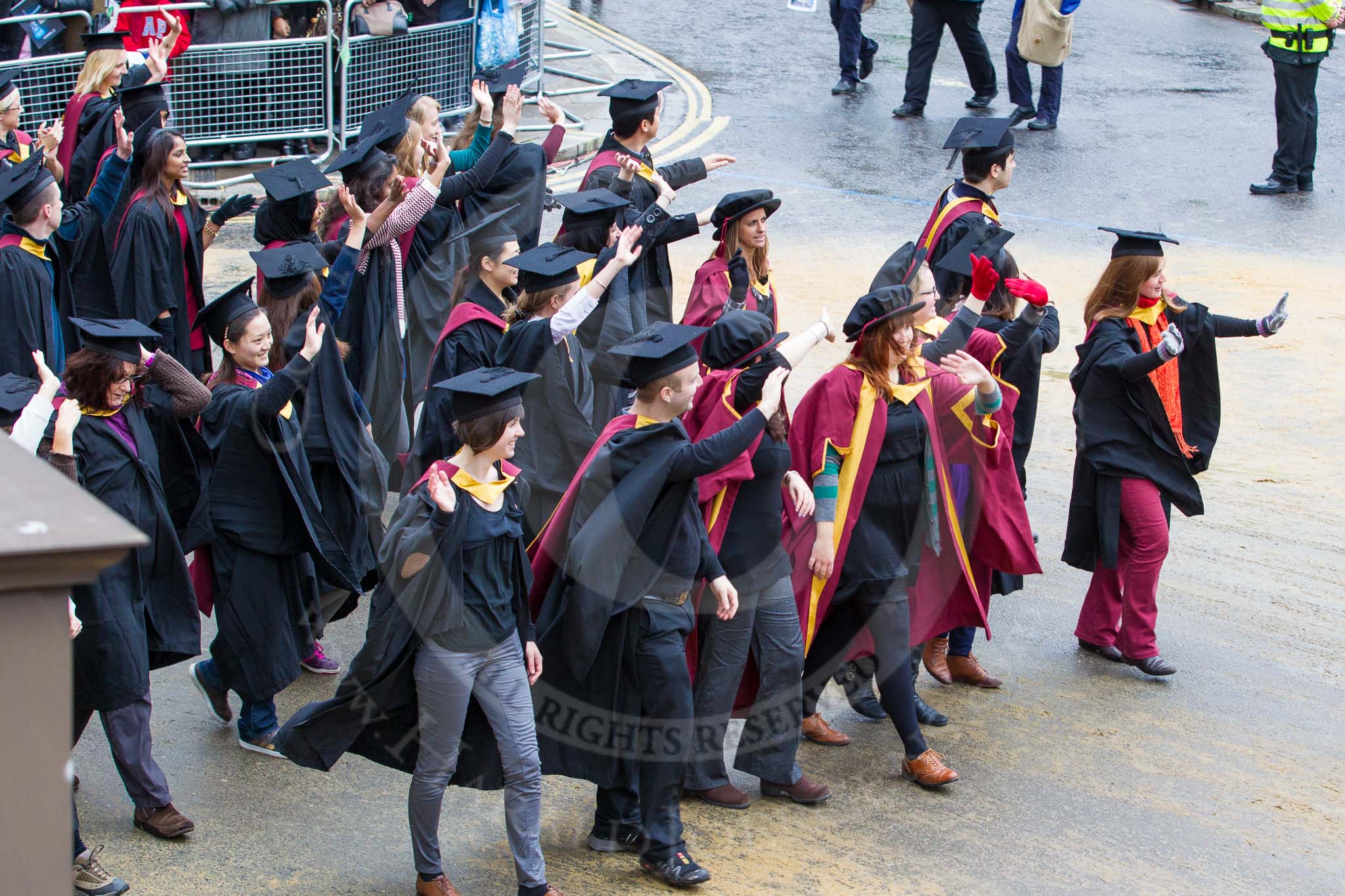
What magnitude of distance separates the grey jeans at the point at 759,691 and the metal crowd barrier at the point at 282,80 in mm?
8240

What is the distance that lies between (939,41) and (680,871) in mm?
11315

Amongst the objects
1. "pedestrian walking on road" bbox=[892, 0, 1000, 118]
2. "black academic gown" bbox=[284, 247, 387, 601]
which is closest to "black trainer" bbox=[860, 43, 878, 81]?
"pedestrian walking on road" bbox=[892, 0, 1000, 118]

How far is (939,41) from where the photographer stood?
14.6 m

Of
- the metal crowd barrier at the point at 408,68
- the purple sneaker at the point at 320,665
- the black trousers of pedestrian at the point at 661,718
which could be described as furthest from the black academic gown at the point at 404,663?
the metal crowd barrier at the point at 408,68

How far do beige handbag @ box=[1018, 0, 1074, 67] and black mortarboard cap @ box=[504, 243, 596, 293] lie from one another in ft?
29.5

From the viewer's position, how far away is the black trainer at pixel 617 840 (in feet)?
17.2

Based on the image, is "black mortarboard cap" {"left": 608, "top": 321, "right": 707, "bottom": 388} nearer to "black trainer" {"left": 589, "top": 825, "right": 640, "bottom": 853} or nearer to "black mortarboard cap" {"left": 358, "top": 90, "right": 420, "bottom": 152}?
"black trainer" {"left": 589, "top": 825, "right": 640, "bottom": 853}

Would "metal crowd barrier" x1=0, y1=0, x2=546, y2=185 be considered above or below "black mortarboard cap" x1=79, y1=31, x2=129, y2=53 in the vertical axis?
below

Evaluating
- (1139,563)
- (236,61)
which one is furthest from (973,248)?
(236,61)

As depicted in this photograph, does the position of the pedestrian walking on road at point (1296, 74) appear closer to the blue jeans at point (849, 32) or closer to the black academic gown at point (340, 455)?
the blue jeans at point (849, 32)

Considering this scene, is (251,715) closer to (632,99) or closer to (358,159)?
(358,159)

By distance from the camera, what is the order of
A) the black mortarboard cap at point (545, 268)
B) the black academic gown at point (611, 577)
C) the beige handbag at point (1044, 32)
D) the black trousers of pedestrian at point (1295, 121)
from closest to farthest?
the black academic gown at point (611, 577), the black mortarboard cap at point (545, 268), the black trousers of pedestrian at point (1295, 121), the beige handbag at point (1044, 32)

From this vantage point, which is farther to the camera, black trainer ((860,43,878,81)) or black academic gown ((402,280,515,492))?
black trainer ((860,43,878,81))

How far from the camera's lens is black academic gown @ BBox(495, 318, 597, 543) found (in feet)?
20.7
